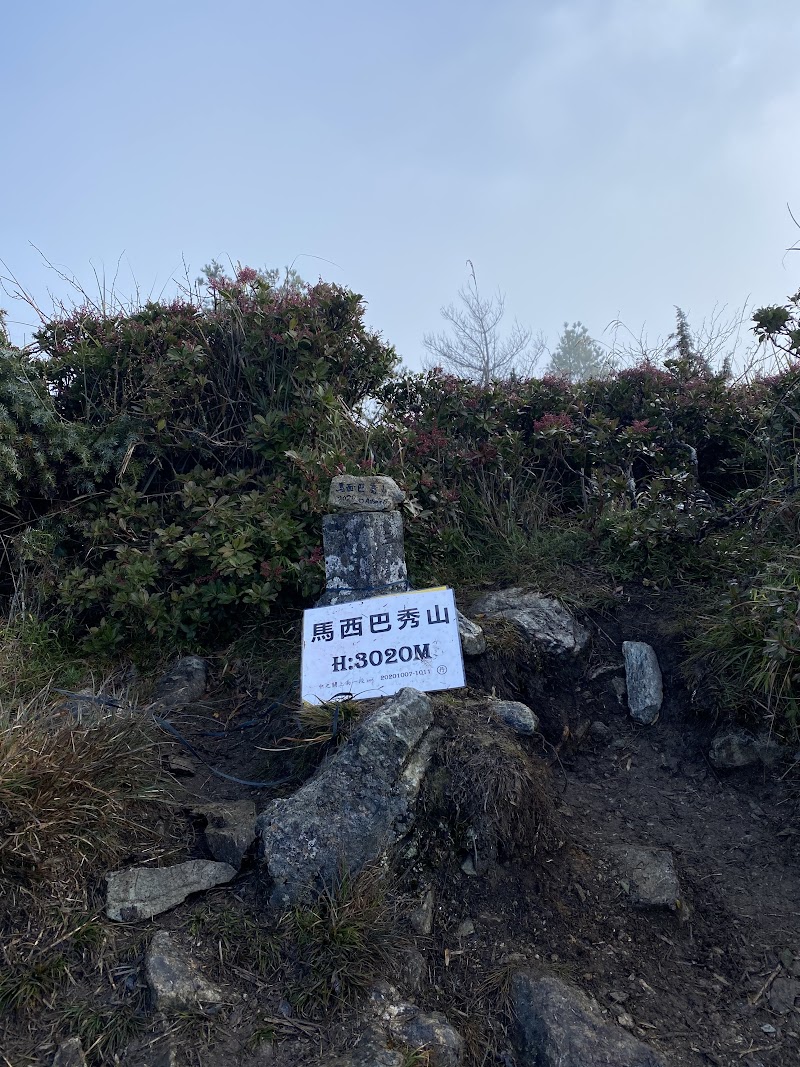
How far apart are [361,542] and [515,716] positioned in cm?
121

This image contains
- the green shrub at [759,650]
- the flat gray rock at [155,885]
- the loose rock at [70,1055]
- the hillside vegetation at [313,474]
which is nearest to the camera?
the loose rock at [70,1055]

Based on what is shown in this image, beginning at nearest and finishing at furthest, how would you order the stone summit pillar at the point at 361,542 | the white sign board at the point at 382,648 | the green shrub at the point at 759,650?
the green shrub at the point at 759,650 < the white sign board at the point at 382,648 < the stone summit pillar at the point at 361,542

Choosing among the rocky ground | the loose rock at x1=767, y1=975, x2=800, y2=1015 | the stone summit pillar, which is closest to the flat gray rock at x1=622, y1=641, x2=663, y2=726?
the rocky ground

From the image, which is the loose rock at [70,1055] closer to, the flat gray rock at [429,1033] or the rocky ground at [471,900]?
the rocky ground at [471,900]

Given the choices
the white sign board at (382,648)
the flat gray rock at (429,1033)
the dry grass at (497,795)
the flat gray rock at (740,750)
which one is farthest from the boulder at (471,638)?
the flat gray rock at (429,1033)

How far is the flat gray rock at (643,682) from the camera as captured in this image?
4.01 m

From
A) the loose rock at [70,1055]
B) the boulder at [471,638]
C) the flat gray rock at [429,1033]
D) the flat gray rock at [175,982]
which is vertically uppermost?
the boulder at [471,638]

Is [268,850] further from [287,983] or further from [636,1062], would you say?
[636,1062]

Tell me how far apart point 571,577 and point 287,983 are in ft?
9.08

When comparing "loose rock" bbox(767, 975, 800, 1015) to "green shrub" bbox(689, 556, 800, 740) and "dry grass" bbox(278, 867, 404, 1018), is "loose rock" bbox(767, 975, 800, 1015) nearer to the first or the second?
"green shrub" bbox(689, 556, 800, 740)

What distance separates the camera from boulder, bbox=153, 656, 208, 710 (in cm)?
417

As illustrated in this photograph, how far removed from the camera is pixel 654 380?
5.97m

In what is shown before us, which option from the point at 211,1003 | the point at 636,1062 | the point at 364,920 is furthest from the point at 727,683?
the point at 211,1003

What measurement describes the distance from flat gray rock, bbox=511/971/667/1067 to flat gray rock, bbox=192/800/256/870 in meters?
1.10
